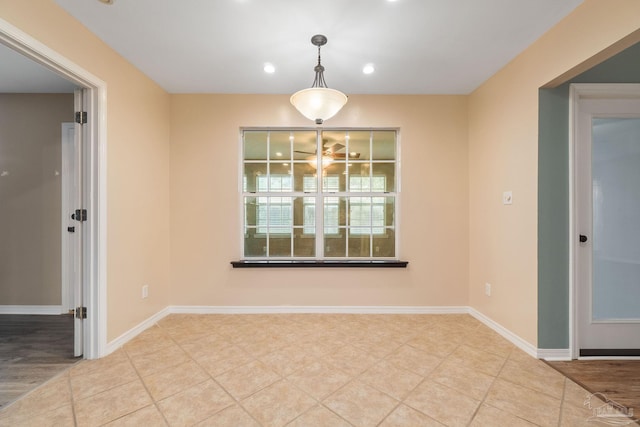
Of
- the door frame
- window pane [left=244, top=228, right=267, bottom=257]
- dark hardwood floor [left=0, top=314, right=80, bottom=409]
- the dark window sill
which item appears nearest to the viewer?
dark hardwood floor [left=0, top=314, right=80, bottom=409]

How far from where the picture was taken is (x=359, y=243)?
341 centimetres

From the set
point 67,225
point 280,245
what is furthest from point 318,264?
point 67,225

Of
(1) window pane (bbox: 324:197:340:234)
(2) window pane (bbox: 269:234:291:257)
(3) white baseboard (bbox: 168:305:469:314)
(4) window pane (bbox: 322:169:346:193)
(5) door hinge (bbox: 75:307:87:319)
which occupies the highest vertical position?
(4) window pane (bbox: 322:169:346:193)

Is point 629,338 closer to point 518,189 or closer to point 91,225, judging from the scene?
point 518,189

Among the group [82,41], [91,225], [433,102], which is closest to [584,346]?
[433,102]

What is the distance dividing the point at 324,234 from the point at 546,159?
221 centimetres

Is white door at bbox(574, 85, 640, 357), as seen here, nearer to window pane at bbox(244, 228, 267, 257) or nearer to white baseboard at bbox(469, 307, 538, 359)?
white baseboard at bbox(469, 307, 538, 359)

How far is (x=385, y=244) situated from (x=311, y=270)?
3.11 feet

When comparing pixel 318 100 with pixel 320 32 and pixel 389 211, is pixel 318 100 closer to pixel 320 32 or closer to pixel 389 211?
pixel 320 32

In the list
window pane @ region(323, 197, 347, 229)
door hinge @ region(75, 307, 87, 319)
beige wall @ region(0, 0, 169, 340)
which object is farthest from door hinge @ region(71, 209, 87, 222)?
window pane @ region(323, 197, 347, 229)

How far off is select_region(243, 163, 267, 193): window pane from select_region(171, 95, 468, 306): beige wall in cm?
17

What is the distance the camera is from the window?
3400mm

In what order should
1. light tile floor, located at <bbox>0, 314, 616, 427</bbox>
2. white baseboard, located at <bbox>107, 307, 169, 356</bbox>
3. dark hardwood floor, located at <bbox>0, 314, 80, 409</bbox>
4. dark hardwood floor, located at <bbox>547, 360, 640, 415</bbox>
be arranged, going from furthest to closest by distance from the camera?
white baseboard, located at <bbox>107, 307, 169, 356</bbox>
dark hardwood floor, located at <bbox>0, 314, 80, 409</bbox>
dark hardwood floor, located at <bbox>547, 360, 640, 415</bbox>
light tile floor, located at <bbox>0, 314, 616, 427</bbox>

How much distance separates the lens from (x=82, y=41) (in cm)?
209
